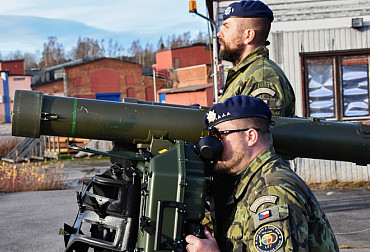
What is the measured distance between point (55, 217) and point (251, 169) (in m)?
6.90

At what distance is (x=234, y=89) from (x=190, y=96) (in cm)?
2827

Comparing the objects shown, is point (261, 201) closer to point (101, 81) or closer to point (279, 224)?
point (279, 224)

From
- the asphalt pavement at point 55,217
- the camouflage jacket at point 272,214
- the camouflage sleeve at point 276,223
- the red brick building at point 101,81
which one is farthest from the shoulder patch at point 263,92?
the red brick building at point 101,81

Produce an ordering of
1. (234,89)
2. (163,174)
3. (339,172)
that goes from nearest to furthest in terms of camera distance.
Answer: (163,174) < (234,89) < (339,172)

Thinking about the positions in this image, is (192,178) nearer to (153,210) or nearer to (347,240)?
(153,210)

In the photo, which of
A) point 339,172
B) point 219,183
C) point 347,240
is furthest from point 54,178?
point 219,183

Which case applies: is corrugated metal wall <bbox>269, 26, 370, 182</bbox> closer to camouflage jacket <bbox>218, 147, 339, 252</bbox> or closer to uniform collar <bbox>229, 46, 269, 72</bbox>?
uniform collar <bbox>229, 46, 269, 72</bbox>

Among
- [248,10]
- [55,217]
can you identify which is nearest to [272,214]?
[248,10]

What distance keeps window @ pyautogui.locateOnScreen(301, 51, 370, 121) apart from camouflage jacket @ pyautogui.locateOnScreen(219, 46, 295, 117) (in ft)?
24.2

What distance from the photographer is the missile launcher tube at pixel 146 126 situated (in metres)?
3.44

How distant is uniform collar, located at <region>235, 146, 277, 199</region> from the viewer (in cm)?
258

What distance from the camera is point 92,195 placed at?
2838 millimetres

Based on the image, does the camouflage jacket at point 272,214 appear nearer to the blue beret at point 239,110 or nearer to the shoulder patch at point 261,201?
the shoulder patch at point 261,201

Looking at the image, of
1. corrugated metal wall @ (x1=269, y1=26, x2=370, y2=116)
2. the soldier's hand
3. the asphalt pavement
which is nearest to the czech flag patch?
the soldier's hand
